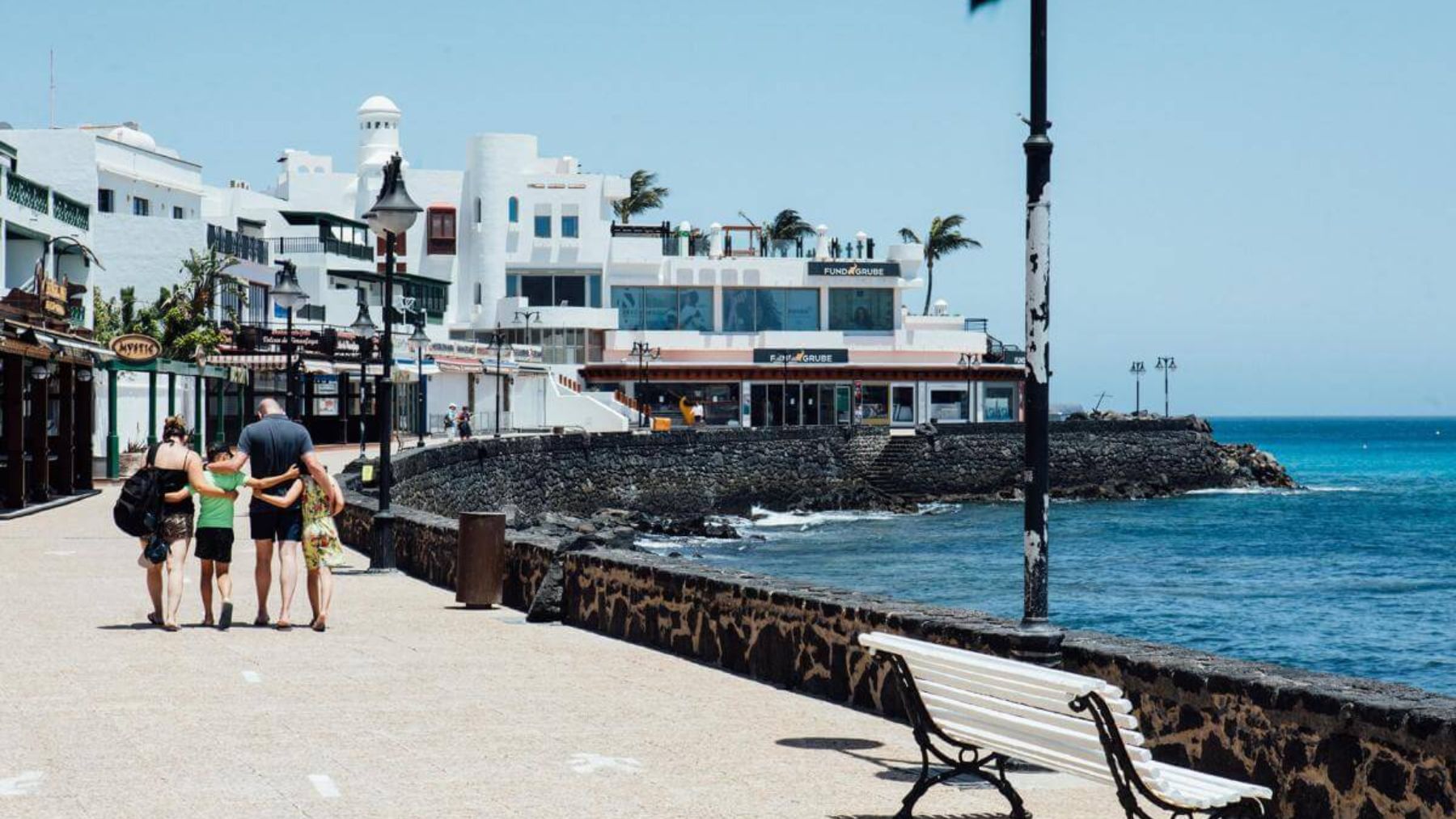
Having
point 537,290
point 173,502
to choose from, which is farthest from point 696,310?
point 173,502

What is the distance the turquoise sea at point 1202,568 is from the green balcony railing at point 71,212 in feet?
59.5

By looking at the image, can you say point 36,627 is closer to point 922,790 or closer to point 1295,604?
point 922,790

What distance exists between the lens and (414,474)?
43.1m

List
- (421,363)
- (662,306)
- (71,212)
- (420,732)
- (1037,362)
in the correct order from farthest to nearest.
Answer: (662,306)
(421,363)
(71,212)
(420,732)
(1037,362)

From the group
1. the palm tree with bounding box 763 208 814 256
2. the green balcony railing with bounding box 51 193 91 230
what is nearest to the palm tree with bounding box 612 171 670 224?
the palm tree with bounding box 763 208 814 256

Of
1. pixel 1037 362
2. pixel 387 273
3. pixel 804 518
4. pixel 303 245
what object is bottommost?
pixel 804 518

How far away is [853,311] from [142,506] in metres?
→ 77.1

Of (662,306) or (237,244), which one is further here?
(662,306)

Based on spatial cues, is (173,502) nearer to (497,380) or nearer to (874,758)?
(874,758)

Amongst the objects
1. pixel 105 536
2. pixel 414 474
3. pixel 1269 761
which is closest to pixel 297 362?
pixel 414 474

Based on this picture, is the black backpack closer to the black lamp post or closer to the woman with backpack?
the woman with backpack

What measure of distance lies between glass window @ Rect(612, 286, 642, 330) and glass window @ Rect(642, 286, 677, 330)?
0.43 meters

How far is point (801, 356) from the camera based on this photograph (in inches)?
3430

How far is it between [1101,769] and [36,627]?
10.2 metres
